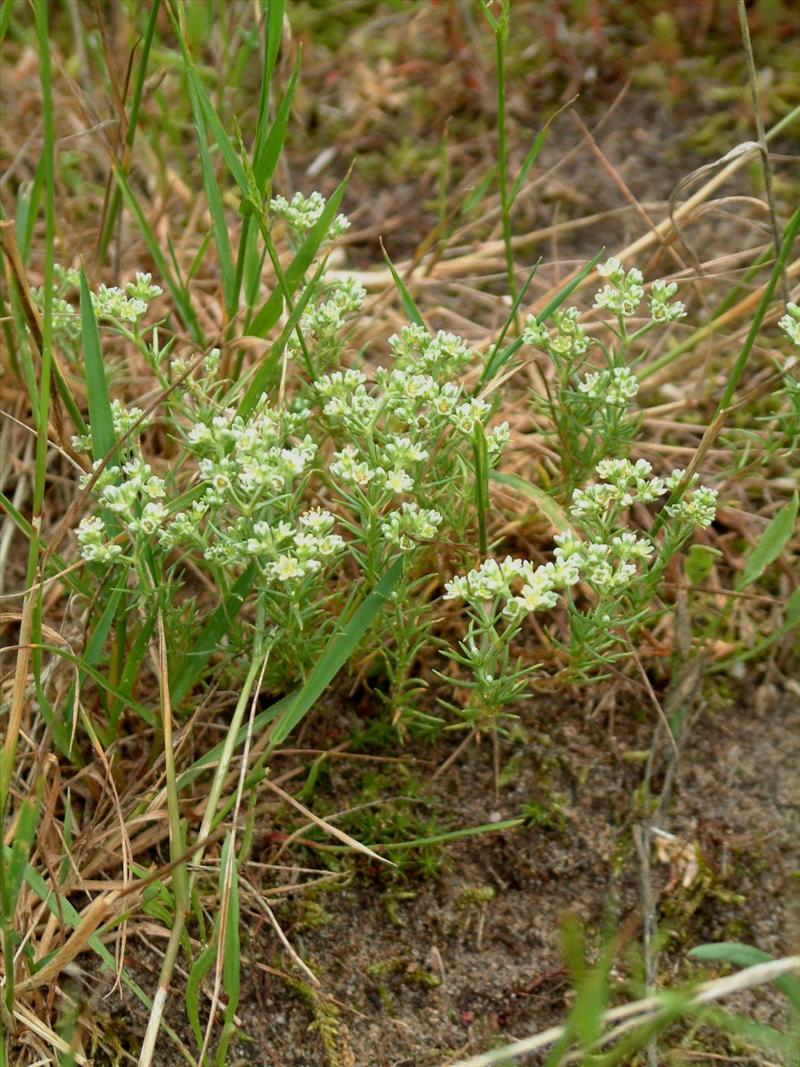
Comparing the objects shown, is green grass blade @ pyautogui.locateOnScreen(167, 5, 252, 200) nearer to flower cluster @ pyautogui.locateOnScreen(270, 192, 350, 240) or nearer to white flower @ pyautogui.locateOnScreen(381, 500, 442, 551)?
flower cluster @ pyautogui.locateOnScreen(270, 192, 350, 240)

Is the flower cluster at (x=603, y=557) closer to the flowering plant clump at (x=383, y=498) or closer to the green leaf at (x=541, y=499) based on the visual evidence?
the flowering plant clump at (x=383, y=498)

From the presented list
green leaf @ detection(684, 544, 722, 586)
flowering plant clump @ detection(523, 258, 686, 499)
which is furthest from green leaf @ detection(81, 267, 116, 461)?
green leaf @ detection(684, 544, 722, 586)

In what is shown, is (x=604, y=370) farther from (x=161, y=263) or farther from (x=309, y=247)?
(x=161, y=263)

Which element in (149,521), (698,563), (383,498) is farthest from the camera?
(698,563)

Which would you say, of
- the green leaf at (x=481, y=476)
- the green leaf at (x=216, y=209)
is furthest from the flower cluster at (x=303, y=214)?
the green leaf at (x=481, y=476)

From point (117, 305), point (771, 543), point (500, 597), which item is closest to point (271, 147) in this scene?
point (117, 305)

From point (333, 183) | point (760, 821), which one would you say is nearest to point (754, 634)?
point (760, 821)

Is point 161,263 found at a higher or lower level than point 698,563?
higher
